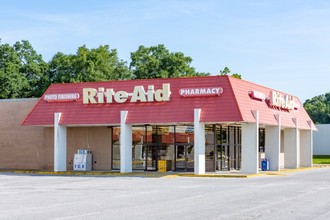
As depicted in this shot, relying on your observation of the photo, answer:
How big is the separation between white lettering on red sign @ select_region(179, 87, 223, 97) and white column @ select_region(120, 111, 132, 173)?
4125 mm

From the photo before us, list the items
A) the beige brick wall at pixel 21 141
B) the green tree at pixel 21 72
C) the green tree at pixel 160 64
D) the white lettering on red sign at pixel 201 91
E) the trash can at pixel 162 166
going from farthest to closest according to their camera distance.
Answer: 1. the green tree at pixel 160 64
2. the green tree at pixel 21 72
3. the beige brick wall at pixel 21 141
4. the trash can at pixel 162 166
5. the white lettering on red sign at pixel 201 91

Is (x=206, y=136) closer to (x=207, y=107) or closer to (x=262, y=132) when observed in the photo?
(x=207, y=107)

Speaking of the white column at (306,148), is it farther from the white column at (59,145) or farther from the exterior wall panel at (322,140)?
the exterior wall panel at (322,140)

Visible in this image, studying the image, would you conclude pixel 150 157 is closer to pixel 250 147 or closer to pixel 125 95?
pixel 125 95

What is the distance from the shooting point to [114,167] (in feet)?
144

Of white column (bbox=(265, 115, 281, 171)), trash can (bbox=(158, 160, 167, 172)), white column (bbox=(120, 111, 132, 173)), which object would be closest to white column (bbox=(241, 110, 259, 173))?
white column (bbox=(265, 115, 281, 171))

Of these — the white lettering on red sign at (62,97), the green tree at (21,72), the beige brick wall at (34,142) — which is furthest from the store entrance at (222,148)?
the green tree at (21,72)

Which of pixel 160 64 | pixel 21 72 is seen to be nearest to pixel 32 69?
pixel 21 72

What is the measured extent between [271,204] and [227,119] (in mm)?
18090

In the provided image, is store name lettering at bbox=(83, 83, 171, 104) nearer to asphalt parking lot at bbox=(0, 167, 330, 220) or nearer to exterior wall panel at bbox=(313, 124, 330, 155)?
asphalt parking lot at bbox=(0, 167, 330, 220)

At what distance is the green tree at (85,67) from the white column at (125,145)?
3499 cm

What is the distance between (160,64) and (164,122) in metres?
44.9

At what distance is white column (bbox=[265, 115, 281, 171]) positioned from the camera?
4344 cm

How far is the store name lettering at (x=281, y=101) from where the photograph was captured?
44.3m
